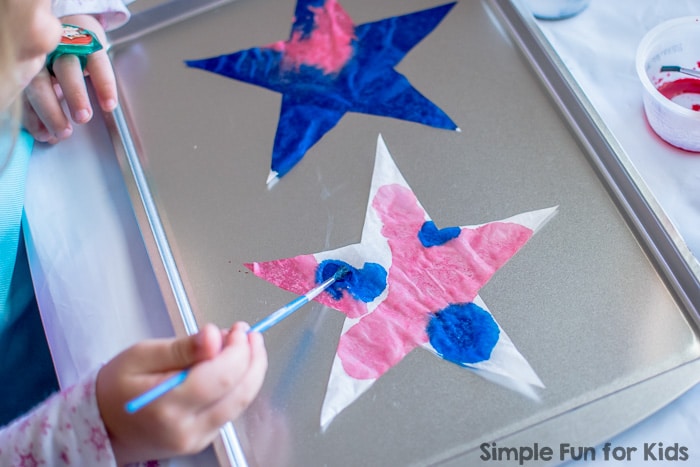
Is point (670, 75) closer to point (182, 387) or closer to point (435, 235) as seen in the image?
point (435, 235)

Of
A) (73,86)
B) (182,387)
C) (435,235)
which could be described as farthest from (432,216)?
(73,86)

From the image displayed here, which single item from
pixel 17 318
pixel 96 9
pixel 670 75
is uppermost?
pixel 96 9

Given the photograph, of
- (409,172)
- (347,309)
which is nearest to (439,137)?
(409,172)

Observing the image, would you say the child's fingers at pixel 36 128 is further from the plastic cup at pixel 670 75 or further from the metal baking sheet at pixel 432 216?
the plastic cup at pixel 670 75

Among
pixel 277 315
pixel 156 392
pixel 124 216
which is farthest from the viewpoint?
pixel 124 216

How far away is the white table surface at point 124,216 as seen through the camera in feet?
1.93

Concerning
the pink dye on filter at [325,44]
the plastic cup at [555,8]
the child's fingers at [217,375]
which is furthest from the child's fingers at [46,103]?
the plastic cup at [555,8]

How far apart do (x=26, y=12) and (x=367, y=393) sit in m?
0.39

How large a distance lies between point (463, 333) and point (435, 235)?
0.10 metres

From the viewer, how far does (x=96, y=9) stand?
28.4 inches

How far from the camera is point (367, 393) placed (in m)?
0.54

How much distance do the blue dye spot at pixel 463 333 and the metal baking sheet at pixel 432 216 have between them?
0.01 meters

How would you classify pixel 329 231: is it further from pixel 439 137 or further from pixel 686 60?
pixel 686 60

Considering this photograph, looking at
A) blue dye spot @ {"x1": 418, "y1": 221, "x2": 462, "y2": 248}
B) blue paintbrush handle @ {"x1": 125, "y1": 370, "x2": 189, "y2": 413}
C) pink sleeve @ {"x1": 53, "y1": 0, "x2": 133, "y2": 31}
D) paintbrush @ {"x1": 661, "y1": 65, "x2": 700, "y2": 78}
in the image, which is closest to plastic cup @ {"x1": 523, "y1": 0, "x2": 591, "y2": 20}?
paintbrush @ {"x1": 661, "y1": 65, "x2": 700, "y2": 78}
